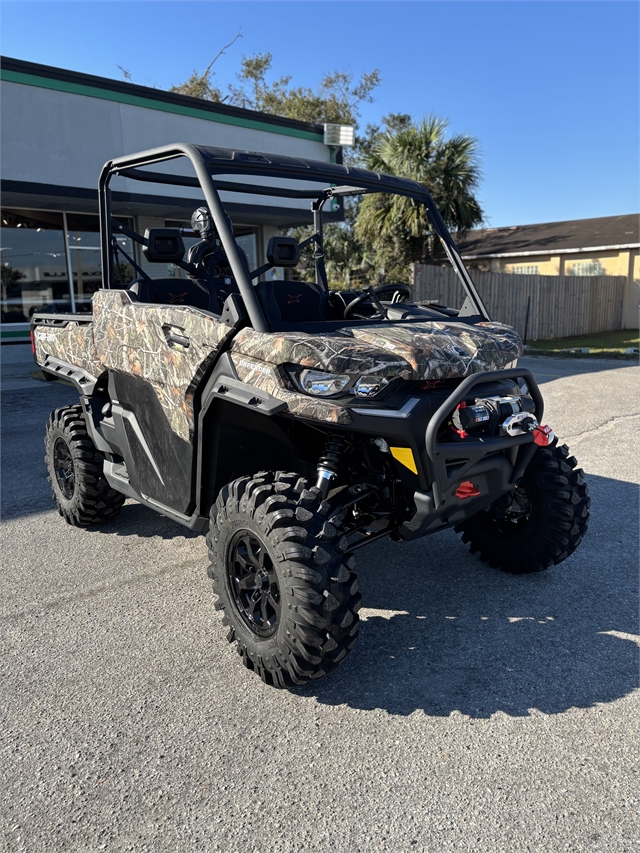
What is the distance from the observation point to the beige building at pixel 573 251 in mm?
23766

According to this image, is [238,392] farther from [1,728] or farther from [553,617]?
[553,617]

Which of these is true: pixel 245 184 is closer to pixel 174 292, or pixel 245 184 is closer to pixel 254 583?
pixel 174 292

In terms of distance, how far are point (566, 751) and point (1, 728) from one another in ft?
6.77

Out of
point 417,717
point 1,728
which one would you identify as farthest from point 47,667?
point 417,717

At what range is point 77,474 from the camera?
14.8ft

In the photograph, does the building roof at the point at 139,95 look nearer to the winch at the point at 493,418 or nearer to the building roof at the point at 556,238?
the building roof at the point at 556,238

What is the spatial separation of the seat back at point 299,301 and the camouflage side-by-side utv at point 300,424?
1 centimetres

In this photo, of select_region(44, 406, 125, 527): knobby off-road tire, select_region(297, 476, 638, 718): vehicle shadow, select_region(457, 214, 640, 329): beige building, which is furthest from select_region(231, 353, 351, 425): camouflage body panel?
select_region(457, 214, 640, 329): beige building

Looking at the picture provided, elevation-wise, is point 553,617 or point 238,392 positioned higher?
point 238,392

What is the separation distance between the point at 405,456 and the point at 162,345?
1359 mm

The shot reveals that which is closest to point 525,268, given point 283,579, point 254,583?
point 254,583

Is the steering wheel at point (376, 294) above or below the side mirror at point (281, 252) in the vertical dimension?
below

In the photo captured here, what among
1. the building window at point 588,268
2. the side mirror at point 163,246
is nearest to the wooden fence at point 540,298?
the building window at point 588,268

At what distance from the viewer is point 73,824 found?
214 cm
